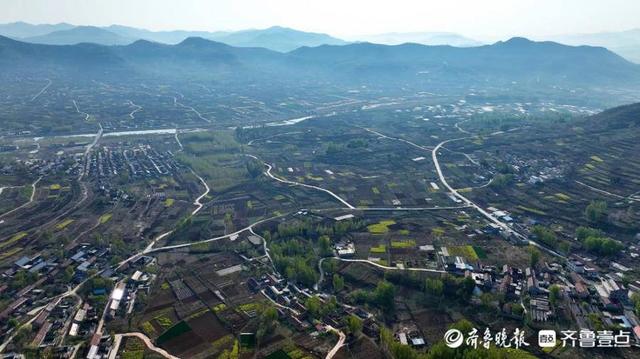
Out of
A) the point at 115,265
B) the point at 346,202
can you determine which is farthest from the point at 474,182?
the point at 115,265

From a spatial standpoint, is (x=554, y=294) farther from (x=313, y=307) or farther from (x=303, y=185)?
(x=303, y=185)

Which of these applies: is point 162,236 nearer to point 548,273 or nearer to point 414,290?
point 414,290

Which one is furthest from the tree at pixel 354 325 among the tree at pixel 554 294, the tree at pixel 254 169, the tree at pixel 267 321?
the tree at pixel 254 169

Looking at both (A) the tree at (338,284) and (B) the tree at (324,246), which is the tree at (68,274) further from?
(A) the tree at (338,284)

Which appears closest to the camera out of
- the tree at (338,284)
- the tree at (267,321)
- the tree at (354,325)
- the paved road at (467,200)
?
the tree at (354,325)

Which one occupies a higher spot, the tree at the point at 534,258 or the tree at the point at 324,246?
the tree at the point at 534,258
